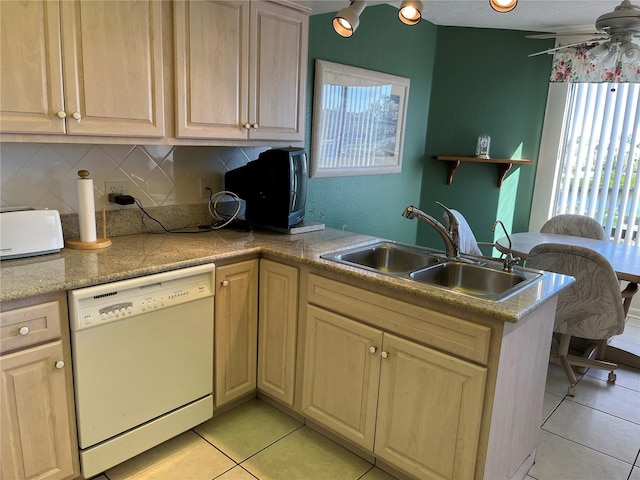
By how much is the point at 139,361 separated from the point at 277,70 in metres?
1.58

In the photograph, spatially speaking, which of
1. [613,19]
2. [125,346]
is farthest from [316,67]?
[125,346]

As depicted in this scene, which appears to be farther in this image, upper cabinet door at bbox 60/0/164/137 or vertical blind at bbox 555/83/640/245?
vertical blind at bbox 555/83/640/245

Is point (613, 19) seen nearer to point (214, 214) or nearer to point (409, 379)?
point (409, 379)

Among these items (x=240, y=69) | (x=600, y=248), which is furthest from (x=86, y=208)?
(x=600, y=248)

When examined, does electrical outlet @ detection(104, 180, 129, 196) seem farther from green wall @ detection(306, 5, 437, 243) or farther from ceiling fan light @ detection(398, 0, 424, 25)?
ceiling fan light @ detection(398, 0, 424, 25)

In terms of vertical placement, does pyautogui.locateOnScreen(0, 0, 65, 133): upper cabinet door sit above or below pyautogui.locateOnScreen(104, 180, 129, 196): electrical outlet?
above

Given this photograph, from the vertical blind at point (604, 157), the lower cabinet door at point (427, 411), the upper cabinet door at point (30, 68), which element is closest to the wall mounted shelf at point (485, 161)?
the vertical blind at point (604, 157)

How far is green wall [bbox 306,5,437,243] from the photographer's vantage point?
124 inches

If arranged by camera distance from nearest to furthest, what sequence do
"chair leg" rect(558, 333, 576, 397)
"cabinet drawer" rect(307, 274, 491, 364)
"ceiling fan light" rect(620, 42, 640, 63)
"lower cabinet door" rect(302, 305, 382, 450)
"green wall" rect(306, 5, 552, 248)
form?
"cabinet drawer" rect(307, 274, 491, 364) < "lower cabinet door" rect(302, 305, 382, 450) < "ceiling fan light" rect(620, 42, 640, 63) < "chair leg" rect(558, 333, 576, 397) < "green wall" rect(306, 5, 552, 248)

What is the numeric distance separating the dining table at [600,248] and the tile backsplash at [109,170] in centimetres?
167

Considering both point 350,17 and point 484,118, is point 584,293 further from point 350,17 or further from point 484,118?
point 484,118

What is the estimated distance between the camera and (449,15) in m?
3.64

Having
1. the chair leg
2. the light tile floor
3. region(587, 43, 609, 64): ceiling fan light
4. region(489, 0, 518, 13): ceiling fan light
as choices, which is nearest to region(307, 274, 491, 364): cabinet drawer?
the light tile floor

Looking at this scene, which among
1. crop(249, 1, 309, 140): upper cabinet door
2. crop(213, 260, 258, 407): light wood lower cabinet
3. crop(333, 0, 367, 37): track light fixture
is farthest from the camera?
crop(249, 1, 309, 140): upper cabinet door
